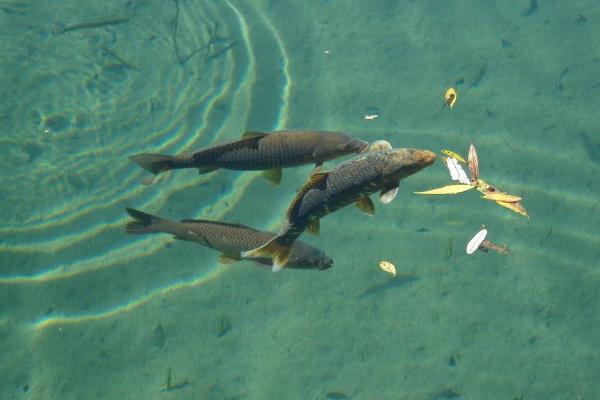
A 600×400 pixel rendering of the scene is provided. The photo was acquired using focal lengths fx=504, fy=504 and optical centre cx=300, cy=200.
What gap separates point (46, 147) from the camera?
6.31 metres

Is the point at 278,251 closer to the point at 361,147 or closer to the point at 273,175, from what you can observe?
the point at 273,175

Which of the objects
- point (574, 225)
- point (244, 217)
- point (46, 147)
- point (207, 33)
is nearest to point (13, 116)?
point (46, 147)

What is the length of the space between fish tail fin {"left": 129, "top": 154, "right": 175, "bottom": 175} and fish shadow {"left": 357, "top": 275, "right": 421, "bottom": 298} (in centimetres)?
301

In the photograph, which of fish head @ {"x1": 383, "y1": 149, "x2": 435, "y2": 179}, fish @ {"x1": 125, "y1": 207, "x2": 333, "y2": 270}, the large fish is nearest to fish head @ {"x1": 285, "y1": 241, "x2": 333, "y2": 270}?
fish @ {"x1": 125, "y1": 207, "x2": 333, "y2": 270}

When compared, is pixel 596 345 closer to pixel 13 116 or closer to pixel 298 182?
pixel 298 182

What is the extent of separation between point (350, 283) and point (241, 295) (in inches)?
49.0

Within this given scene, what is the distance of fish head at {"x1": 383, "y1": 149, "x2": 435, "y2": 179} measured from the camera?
A: 2.71m

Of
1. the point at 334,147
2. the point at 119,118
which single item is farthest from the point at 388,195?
the point at 119,118

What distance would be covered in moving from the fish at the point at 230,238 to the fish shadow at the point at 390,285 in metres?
2.09

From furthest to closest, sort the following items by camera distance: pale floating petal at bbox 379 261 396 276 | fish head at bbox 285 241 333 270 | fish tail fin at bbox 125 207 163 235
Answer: pale floating petal at bbox 379 261 396 276, fish tail fin at bbox 125 207 163 235, fish head at bbox 285 241 333 270

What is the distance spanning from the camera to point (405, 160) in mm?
2713

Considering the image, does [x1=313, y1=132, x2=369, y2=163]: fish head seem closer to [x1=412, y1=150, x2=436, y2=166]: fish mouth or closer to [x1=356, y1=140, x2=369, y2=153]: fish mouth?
[x1=356, y1=140, x2=369, y2=153]: fish mouth

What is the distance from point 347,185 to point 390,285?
326 centimetres

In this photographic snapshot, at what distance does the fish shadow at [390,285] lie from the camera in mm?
5727
